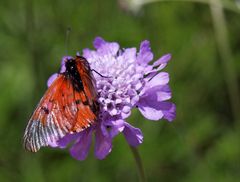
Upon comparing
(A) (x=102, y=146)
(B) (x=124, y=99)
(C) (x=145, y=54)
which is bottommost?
(A) (x=102, y=146)

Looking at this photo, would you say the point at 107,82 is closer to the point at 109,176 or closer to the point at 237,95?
the point at 109,176

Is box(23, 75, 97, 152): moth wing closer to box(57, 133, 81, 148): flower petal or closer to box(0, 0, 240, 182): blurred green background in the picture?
box(57, 133, 81, 148): flower petal

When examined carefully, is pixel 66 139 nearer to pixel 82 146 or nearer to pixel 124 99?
pixel 82 146

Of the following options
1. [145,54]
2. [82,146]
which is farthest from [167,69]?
[82,146]

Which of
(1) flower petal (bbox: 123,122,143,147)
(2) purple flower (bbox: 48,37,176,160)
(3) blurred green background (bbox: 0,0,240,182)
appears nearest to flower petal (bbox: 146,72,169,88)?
(2) purple flower (bbox: 48,37,176,160)

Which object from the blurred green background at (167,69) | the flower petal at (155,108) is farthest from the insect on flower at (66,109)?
the blurred green background at (167,69)

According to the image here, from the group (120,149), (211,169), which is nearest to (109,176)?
(120,149)
